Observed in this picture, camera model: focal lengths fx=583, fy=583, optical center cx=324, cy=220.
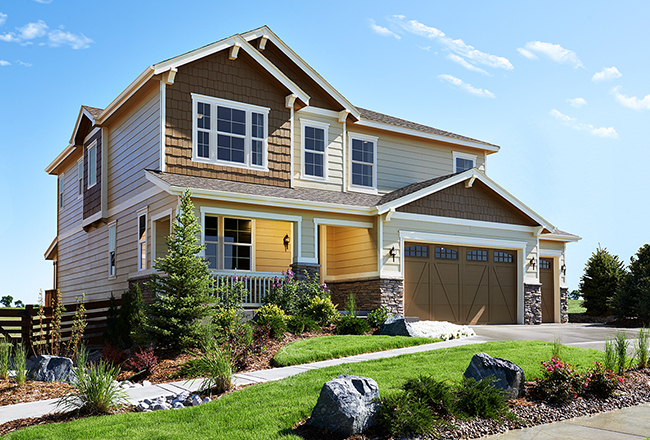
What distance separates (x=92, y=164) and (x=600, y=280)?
66.5ft

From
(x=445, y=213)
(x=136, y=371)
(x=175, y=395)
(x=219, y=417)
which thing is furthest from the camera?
(x=445, y=213)

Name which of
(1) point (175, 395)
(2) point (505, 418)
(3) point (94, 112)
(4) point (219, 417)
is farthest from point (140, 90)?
(2) point (505, 418)

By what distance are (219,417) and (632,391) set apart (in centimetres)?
615

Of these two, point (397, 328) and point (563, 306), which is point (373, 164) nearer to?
point (397, 328)

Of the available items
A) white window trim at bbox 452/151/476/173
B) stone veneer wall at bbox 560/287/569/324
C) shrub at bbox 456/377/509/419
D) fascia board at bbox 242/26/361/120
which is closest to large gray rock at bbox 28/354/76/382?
shrub at bbox 456/377/509/419

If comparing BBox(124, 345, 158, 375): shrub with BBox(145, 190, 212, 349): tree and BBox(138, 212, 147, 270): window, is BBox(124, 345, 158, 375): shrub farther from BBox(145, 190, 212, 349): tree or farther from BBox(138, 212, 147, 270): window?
BBox(138, 212, 147, 270): window

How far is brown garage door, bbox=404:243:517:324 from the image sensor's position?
709 inches

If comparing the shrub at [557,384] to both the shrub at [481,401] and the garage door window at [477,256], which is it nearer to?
the shrub at [481,401]

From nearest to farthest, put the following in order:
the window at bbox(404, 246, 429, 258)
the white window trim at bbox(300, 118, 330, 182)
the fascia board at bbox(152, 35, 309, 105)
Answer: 1. the fascia board at bbox(152, 35, 309, 105)
2. the window at bbox(404, 246, 429, 258)
3. the white window trim at bbox(300, 118, 330, 182)

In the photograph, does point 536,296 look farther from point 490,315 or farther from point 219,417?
point 219,417

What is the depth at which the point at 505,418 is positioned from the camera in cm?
709

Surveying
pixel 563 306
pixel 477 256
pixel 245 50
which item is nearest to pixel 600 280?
pixel 563 306

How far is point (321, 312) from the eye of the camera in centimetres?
1461

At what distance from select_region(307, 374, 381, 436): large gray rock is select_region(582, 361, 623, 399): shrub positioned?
3.75 metres
